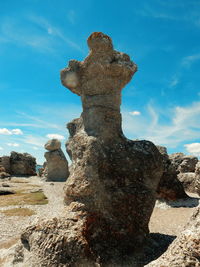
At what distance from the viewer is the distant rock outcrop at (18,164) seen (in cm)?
4295

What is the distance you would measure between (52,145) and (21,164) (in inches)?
544

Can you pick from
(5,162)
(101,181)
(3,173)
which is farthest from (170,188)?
(5,162)

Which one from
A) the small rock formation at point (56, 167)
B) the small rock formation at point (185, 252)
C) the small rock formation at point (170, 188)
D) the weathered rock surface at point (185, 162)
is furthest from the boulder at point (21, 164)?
the small rock formation at point (185, 252)

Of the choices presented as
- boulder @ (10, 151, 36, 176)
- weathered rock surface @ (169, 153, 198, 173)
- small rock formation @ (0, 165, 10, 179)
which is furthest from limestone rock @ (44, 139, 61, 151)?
weathered rock surface @ (169, 153, 198, 173)

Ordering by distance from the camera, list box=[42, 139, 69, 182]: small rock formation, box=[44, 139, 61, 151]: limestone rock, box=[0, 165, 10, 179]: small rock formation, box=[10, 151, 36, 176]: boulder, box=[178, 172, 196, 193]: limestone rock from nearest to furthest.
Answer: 1. box=[178, 172, 196, 193]: limestone rock
2. box=[42, 139, 69, 182]: small rock formation
3. box=[44, 139, 61, 151]: limestone rock
4. box=[0, 165, 10, 179]: small rock formation
5. box=[10, 151, 36, 176]: boulder

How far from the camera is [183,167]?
2581cm

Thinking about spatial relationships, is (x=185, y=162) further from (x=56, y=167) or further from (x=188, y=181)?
(x=56, y=167)

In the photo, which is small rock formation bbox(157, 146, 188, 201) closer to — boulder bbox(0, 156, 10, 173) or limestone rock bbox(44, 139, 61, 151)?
limestone rock bbox(44, 139, 61, 151)

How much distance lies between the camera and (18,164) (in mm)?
43594

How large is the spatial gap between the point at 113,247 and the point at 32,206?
11.8 m

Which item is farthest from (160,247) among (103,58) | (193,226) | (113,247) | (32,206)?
(32,206)

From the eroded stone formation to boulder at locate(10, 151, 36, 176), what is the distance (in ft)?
124

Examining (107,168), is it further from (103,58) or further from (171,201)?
(171,201)

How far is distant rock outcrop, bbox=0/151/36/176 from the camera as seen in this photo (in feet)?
141
